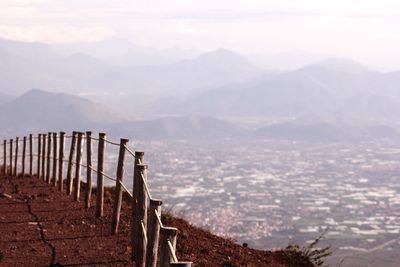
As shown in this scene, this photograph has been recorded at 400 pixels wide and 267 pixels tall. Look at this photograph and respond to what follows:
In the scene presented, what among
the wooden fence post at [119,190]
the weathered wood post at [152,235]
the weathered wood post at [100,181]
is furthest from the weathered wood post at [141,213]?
the weathered wood post at [100,181]

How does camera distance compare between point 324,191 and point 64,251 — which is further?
point 324,191

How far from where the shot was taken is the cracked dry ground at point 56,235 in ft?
38.1

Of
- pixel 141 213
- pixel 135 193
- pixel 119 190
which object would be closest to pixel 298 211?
pixel 119 190

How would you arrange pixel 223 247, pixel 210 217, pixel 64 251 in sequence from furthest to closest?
1. pixel 210 217
2. pixel 223 247
3. pixel 64 251

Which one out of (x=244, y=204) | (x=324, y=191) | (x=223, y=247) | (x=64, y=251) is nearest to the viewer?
(x=64, y=251)

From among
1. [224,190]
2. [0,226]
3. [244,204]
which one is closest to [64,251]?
[0,226]

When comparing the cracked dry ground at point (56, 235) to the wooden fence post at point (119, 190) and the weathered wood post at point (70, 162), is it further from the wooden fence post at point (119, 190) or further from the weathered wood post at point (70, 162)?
the weathered wood post at point (70, 162)

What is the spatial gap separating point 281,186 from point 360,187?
21.0 meters

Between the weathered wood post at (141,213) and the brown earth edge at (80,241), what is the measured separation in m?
0.75

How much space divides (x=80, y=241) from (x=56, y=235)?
31.4 inches

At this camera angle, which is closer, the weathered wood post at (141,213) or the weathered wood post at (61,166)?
the weathered wood post at (141,213)

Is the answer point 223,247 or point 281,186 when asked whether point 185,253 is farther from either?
point 281,186

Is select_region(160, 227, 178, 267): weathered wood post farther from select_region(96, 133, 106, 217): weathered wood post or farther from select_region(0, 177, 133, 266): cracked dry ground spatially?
select_region(96, 133, 106, 217): weathered wood post

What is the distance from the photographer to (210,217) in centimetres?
12825
